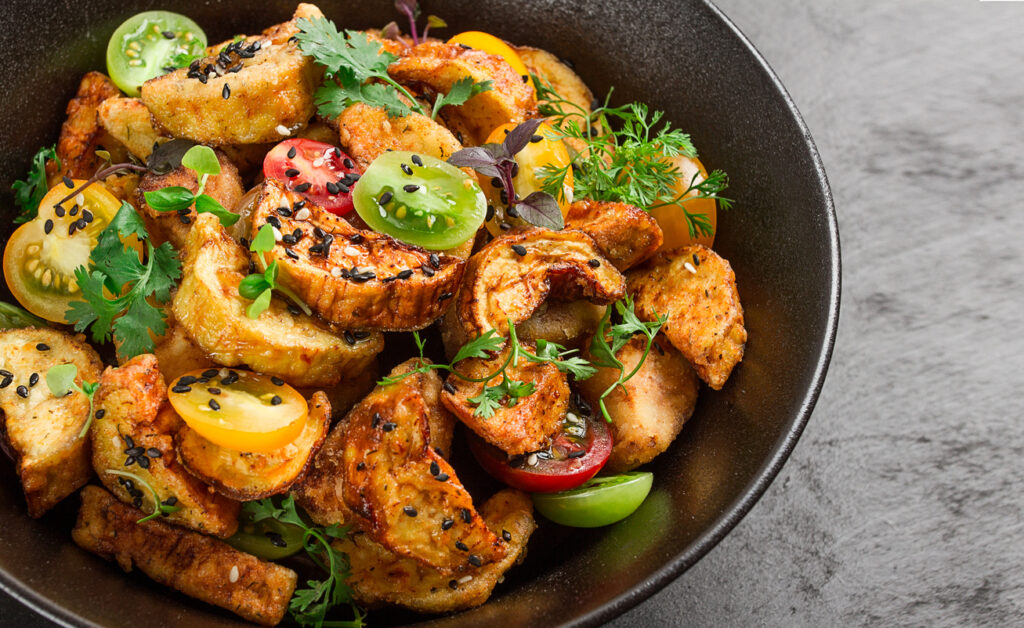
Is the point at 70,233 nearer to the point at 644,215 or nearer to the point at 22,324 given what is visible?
the point at 22,324

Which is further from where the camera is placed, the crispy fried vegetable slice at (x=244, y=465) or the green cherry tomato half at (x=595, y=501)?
the green cherry tomato half at (x=595, y=501)

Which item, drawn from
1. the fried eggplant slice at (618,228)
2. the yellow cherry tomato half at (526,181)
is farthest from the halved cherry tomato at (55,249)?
the fried eggplant slice at (618,228)

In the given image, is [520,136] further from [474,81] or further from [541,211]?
[474,81]

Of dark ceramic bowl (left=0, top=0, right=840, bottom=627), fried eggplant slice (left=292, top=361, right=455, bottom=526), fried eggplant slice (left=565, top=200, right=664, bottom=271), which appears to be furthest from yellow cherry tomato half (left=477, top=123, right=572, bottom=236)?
dark ceramic bowl (left=0, top=0, right=840, bottom=627)

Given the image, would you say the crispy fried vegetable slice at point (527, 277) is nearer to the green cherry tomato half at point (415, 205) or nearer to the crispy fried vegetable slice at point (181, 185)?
the green cherry tomato half at point (415, 205)

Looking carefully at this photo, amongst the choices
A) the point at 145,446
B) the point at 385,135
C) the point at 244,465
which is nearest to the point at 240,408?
the point at 244,465
